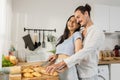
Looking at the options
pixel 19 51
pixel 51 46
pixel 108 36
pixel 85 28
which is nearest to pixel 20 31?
pixel 19 51

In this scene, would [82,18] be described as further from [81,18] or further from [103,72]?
[103,72]

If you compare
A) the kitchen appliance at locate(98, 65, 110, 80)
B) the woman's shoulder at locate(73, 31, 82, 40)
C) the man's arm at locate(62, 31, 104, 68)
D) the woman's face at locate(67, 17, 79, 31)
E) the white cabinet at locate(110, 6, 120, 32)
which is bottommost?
the kitchen appliance at locate(98, 65, 110, 80)

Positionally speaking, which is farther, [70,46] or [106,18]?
[106,18]

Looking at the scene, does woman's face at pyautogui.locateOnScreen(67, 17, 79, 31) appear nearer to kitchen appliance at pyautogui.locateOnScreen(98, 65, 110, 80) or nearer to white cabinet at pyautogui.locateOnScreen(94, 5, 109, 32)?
kitchen appliance at pyautogui.locateOnScreen(98, 65, 110, 80)

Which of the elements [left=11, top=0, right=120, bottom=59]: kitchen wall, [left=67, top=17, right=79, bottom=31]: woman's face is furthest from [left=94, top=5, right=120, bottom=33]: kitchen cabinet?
[left=67, top=17, right=79, bottom=31]: woman's face

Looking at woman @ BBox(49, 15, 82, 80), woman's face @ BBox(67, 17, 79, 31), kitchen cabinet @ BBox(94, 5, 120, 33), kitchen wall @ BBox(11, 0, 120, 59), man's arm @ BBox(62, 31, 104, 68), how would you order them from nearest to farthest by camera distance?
man's arm @ BBox(62, 31, 104, 68)
woman @ BBox(49, 15, 82, 80)
woman's face @ BBox(67, 17, 79, 31)
kitchen wall @ BBox(11, 0, 120, 59)
kitchen cabinet @ BBox(94, 5, 120, 33)

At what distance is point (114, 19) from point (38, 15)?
1568 mm

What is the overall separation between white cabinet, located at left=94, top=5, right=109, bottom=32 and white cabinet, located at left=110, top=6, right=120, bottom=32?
0.10 metres

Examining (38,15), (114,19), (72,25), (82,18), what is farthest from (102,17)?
(82,18)

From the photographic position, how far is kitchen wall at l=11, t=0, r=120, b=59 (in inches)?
145

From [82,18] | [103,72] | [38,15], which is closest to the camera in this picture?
[82,18]

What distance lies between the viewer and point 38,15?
3820 millimetres

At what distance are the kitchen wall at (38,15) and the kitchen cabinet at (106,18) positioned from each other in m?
0.29

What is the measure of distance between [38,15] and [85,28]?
2.28 metres
